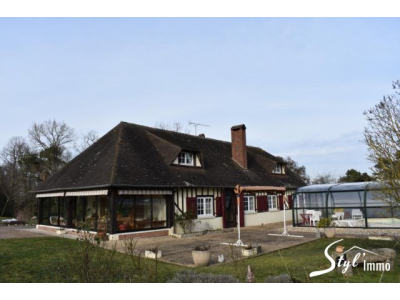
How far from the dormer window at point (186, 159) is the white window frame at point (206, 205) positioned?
2.34 meters

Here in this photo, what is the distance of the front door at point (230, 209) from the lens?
64.5ft

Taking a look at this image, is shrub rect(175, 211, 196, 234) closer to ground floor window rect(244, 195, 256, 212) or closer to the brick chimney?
ground floor window rect(244, 195, 256, 212)

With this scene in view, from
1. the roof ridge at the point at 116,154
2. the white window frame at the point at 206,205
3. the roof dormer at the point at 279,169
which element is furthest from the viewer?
the roof dormer at the point at 279,169

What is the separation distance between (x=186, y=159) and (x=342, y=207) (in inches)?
355

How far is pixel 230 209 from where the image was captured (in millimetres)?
20062

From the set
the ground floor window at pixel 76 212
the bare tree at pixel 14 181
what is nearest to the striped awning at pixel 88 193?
the ground floor window at pixel 76 212

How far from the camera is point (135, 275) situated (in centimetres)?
726

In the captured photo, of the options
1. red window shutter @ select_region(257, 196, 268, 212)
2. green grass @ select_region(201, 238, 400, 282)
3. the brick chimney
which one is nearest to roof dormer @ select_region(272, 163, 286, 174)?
the brick chimney

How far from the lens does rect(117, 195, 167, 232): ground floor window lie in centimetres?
1493

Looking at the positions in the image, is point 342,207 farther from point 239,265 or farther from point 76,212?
point 76,212

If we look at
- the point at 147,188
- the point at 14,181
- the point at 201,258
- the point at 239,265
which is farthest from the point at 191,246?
the point at 14,181

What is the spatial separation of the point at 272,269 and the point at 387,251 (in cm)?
267

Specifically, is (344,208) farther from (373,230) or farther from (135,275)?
(135,275)

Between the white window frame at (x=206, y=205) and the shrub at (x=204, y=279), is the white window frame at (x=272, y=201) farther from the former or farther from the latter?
the shrub at (x=204, y=279)
